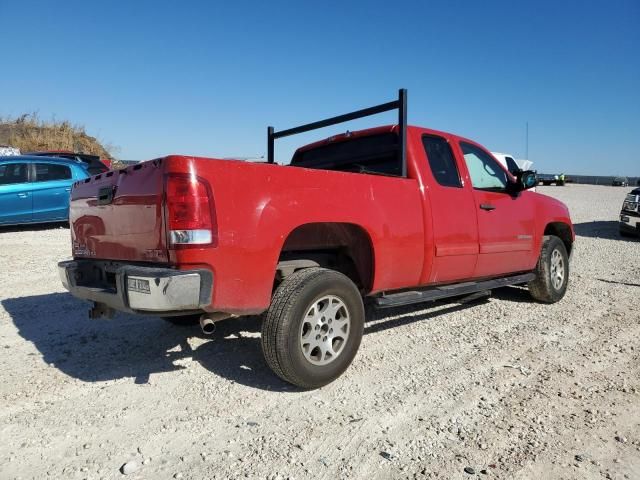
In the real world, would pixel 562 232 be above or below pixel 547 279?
above

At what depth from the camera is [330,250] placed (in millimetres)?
3908

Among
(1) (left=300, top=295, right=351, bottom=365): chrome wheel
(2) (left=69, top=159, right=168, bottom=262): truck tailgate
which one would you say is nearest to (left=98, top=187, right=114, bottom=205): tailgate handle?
(2) (left=69, top=159, right=168, bottom=262): truck tailgate

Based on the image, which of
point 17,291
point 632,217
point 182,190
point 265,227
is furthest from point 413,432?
point 632,217

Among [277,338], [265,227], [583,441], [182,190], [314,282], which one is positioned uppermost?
[182,190]

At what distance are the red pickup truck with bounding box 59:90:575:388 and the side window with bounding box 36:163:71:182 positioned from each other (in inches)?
290

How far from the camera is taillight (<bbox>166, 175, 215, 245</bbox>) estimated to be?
2.59 metres

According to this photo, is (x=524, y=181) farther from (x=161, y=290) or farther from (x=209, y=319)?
(x=161, y=290)

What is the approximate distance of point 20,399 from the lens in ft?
9.87

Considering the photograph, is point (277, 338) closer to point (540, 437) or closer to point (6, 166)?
point (540, 437)

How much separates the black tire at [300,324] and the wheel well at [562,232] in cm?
391

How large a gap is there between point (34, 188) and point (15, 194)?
37cm

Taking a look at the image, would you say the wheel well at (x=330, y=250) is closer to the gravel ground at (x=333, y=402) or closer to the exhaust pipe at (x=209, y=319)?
the exhaust pipe at (x=209, y=319)

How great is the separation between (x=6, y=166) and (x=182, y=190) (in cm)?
903

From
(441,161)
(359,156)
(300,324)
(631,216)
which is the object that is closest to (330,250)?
(300,324)
